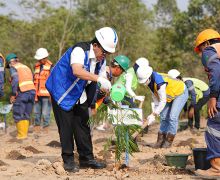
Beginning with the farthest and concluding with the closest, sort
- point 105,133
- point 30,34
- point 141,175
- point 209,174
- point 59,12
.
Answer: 1. point 59,12
2. point 30,34
3. point 105,133
4. point 141,175
5. point 209,174

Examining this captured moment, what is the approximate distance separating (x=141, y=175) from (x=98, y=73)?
4.43 ft

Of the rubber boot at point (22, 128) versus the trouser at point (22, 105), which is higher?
the trouser at point (22, 105)

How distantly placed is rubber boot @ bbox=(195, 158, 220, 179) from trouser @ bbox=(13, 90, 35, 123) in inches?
219

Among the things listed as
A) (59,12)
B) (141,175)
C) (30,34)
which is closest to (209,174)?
(141,175)

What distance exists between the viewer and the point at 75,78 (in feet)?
19.6

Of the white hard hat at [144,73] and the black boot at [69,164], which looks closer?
the black boot at [69,164]

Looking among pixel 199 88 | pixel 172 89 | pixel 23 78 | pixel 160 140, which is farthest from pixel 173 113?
pixel 199 88

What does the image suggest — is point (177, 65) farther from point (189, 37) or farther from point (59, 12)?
point (59, 12)

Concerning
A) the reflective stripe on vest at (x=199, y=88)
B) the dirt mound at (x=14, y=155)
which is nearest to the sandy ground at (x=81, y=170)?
the dirt mound at (x=14, y=155)

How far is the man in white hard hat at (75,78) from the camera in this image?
5770 millimetres

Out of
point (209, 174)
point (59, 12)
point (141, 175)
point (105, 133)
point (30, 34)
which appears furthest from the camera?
point (59, 12)

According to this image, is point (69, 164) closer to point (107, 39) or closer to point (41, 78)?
point (107, 39)

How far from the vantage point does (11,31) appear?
26.9 m

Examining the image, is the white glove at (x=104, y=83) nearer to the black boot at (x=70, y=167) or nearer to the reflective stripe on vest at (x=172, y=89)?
the black boot at (x=70, y=167)
